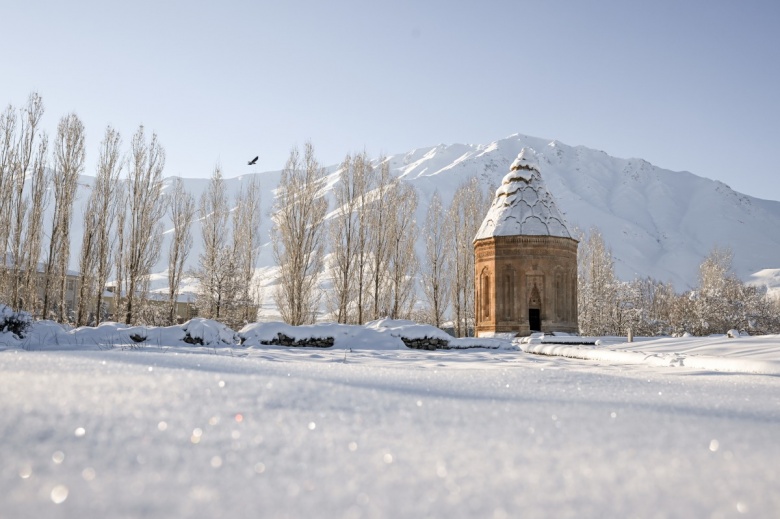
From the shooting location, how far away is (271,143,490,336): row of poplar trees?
2441 centimetres

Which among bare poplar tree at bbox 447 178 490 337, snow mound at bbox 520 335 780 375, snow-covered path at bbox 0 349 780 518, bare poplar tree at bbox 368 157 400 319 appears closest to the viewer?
snow-covered path at bbox 0 349 780 518

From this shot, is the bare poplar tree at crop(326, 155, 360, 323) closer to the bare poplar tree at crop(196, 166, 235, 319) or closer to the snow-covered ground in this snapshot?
the bare poplar tree at crop(196, 166, 235, 319)

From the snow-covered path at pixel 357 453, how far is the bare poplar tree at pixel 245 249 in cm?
2233

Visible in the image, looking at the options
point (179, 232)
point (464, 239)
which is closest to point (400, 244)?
point (464, 239)

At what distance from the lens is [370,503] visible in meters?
1.07

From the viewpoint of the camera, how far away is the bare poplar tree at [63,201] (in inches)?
816

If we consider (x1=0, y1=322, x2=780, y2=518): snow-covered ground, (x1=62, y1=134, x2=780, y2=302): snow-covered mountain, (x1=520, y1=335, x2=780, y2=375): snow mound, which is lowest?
(x1=520, y1=335, x2=780, y2=375): snow mound

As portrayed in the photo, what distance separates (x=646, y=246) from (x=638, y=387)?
146679mm

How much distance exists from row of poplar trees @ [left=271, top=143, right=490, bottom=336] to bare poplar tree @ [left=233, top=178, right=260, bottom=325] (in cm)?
138

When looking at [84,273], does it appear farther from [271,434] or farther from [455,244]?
[271,434]

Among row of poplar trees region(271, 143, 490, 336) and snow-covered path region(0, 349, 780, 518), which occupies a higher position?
row of poplar trees region(271, 143, 490, 336)

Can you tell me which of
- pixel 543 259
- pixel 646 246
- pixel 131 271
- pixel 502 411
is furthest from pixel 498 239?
pixel 646 246

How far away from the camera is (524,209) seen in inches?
867

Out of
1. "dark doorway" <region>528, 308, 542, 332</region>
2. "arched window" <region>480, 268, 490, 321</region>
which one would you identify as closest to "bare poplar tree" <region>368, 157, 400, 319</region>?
"arched window" <region>480, 268, 490, 321</region>
